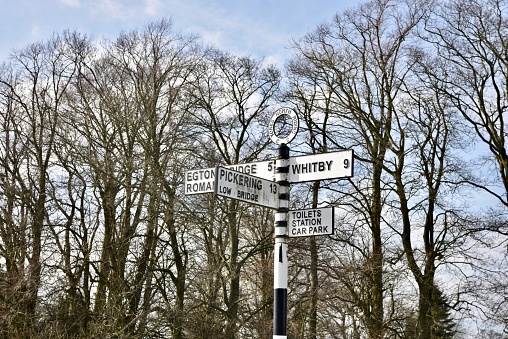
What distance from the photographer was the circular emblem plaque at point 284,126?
28.9 ft

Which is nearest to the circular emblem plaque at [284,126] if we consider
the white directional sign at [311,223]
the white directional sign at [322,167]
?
Result: the white directional sign at [322,167]

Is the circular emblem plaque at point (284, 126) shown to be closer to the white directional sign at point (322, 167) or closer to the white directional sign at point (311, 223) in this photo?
the white directional sign at point (322, 167)

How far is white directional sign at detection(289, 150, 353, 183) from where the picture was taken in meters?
8.48

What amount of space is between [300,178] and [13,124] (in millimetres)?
17889

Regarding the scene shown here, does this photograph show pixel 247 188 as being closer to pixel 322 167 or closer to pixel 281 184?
pixel 281 184

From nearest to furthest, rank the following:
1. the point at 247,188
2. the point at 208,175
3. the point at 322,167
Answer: the point at 322,167 → the point at 247,188 → the point at 208,175

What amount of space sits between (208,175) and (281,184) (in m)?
0.81

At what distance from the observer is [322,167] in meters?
8.62

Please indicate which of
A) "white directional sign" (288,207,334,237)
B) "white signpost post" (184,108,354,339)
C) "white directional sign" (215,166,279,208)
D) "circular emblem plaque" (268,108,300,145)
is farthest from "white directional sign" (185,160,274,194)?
"white directional sign" (288,207,334,237)

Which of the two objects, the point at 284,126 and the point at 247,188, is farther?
the point at 284,126

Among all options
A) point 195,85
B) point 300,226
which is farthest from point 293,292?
point 300,226

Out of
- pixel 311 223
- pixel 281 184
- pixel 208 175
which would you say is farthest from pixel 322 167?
pixel 208 175

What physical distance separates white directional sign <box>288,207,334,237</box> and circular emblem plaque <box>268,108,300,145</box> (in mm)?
822

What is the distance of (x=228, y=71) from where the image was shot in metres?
26.6
